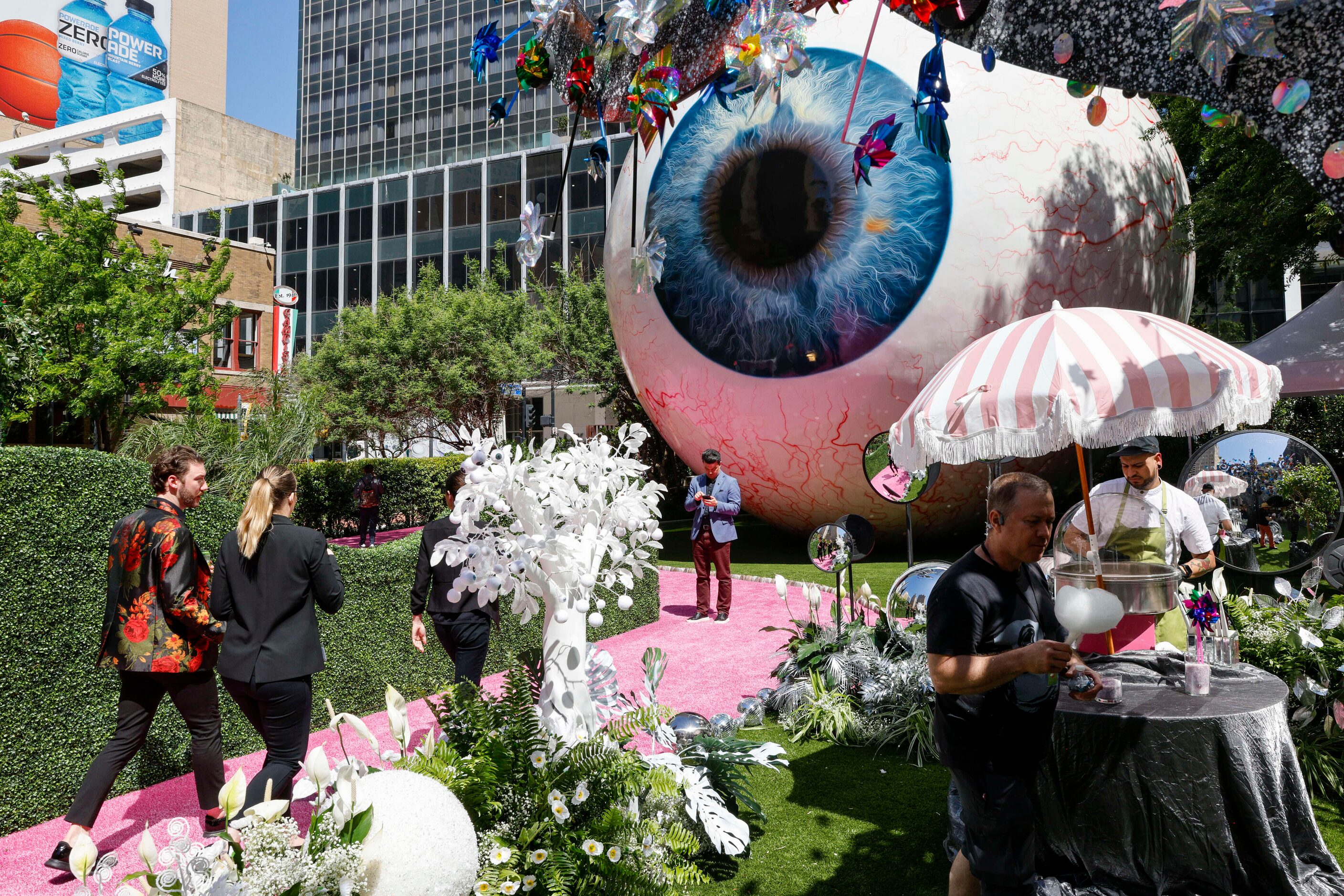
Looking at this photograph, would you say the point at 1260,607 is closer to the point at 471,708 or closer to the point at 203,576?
the point at 471,708

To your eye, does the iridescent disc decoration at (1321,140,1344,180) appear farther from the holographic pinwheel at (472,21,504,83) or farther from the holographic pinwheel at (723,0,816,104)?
the holographic pinwheel at (472,21,504,83)

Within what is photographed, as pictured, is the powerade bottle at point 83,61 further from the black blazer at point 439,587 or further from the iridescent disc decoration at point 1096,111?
the iridescent disc decoration at point 1096,111

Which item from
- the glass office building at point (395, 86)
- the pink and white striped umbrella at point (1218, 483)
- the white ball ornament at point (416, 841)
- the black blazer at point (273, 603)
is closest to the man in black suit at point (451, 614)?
the black blazer at point (273, 603)

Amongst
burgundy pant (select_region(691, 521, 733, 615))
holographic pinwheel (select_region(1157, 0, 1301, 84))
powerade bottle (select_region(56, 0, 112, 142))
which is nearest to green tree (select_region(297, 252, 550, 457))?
burgundy pant (select_region(691, 521, 733, 615))

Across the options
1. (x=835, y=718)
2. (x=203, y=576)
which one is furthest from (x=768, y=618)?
(x=203, y=576)

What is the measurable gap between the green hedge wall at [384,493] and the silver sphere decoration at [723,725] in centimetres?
1547

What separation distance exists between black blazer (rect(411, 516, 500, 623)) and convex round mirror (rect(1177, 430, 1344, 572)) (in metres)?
6.14

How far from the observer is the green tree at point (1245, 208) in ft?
27.9

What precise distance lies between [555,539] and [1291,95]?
234 cm

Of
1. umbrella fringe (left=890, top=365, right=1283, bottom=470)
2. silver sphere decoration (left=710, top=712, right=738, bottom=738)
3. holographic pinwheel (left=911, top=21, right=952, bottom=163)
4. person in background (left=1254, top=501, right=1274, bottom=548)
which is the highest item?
holographic pinwheel (left=911, top=21, right=952, bottom=163)

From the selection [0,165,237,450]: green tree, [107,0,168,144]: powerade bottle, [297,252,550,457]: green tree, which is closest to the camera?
[0,165,237,450]: green tree

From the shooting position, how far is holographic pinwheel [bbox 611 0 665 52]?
7.98ft

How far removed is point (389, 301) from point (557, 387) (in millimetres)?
7748

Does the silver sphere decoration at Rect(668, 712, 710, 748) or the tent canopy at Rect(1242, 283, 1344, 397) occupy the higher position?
the tent canopy at Rect(1242, 283, 1344, 397)
